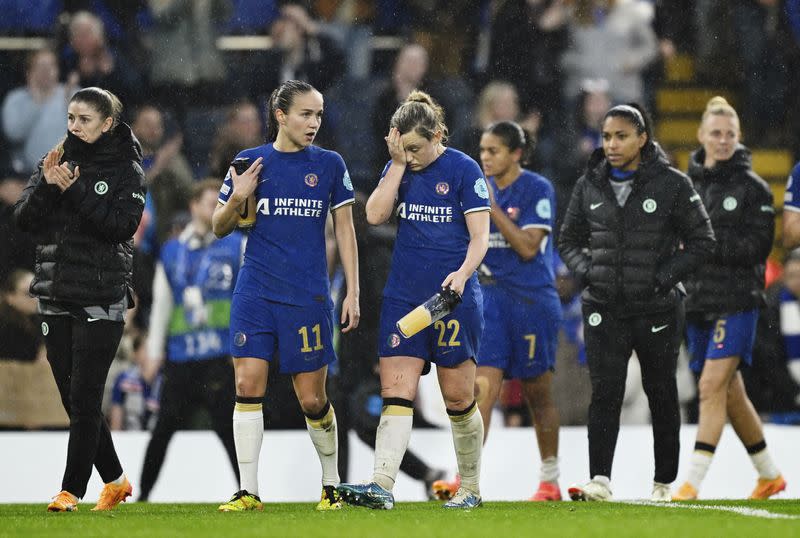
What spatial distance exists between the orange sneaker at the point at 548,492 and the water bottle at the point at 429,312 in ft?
8.02

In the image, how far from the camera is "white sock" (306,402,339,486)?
6.90 metres

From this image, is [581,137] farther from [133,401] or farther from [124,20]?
[133,401]

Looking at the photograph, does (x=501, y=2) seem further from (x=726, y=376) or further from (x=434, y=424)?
(x=726, y=376)

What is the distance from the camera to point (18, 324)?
1053 cm

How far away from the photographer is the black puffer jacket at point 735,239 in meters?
8.64

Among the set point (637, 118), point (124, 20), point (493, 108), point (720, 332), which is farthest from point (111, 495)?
point (124, 20)

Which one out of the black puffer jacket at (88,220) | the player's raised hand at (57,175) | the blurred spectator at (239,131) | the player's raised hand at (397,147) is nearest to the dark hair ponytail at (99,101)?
the black puffer jacket at (88,220)

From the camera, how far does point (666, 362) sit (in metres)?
7.75

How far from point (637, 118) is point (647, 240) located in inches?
26.2

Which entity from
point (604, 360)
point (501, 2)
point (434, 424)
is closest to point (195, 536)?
point (604, 360)

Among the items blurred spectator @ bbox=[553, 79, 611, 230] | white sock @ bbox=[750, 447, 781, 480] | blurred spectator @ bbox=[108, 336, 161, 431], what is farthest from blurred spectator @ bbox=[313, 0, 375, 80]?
white sock @ bbox=[750, 447, 781, 480]

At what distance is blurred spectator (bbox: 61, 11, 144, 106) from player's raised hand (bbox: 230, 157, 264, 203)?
255 inches

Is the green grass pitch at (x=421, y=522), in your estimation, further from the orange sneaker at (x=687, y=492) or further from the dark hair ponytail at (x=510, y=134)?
the dark hair ponytail at (x=510, y=134)

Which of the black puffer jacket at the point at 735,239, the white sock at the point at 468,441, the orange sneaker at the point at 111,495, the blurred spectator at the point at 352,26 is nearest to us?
the white sock at the point at 468,441
